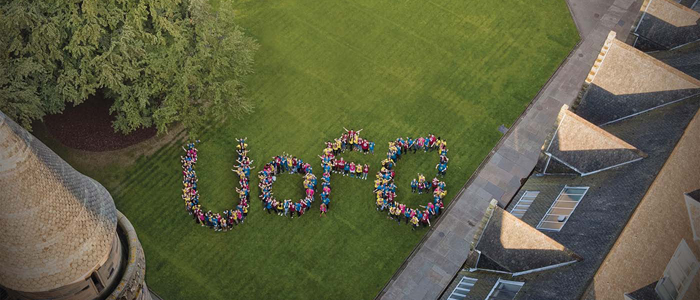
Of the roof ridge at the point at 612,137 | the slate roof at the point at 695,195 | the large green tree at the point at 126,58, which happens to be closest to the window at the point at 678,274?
the slate roof at the point at 695,195

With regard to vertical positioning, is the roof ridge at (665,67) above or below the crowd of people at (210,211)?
above

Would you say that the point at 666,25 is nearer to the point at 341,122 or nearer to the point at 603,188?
the point at 603,188

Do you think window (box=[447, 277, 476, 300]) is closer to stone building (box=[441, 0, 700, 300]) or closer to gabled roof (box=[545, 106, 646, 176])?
stone building (box=[441, 0, 700, 300])

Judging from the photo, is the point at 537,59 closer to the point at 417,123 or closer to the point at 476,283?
the point at 417,123

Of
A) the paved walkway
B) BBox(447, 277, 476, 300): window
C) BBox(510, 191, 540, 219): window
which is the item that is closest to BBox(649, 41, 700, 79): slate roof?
the paved walkway

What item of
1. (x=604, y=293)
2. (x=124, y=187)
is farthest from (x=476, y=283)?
(x=124, y=187)

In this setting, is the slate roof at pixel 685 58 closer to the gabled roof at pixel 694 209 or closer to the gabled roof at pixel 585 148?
the gabled roof at pixel 585 148

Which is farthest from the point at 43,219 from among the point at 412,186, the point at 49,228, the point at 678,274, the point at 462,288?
the point at 412,186
